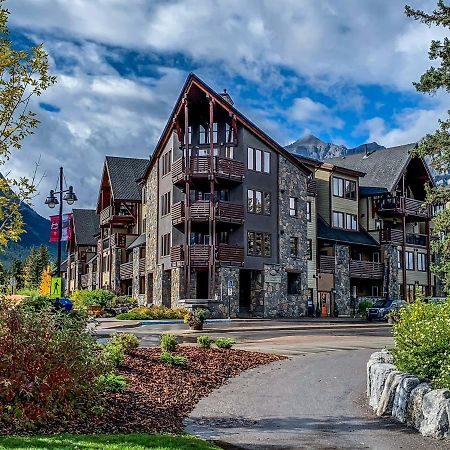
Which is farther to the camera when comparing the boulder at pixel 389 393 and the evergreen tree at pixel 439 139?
the evergreen tree at pixel 439 139

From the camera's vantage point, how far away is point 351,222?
62188 millimetres

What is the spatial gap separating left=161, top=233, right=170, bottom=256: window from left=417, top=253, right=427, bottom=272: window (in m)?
27.4

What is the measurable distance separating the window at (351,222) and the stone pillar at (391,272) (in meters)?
3.40

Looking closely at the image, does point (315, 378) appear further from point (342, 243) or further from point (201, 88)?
point (342, 243)

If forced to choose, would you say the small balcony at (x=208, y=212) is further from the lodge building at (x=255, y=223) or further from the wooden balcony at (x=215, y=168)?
the wooden balcony at (x=215, y=168)

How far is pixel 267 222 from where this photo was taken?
52.1 m

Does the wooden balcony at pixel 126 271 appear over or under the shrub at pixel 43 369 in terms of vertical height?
over

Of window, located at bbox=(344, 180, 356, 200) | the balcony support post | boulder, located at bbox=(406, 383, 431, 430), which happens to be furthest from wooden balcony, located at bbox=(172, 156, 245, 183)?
boulder, located at bbox=(406, 383, 431, 430)

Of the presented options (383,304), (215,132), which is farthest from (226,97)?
(383,304)

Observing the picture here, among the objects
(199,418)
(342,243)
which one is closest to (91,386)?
(199,418)

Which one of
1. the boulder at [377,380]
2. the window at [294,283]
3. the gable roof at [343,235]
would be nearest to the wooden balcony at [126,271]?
the window at [294,283]

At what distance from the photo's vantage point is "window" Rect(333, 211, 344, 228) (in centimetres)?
6050

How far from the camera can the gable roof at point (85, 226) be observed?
276 feet

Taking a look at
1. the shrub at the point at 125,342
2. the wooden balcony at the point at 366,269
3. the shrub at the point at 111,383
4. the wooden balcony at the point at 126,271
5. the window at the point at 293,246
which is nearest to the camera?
the shrub at the point at 111,383
